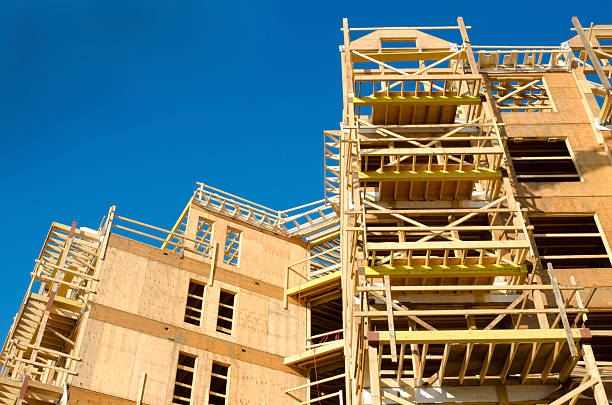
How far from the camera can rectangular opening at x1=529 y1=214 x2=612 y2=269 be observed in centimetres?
2314

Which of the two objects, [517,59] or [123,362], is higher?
[517,59]

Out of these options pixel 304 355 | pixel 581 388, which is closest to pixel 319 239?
pixel 304 355

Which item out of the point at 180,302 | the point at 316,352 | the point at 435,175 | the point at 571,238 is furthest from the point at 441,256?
the point at 180,302

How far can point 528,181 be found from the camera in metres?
25.0

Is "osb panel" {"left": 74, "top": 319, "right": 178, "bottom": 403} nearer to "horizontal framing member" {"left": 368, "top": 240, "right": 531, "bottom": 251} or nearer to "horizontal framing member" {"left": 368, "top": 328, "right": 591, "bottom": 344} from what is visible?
"horizontal framing member" {"left": 368, "top": 240, "right": 531, "bottom": 251}

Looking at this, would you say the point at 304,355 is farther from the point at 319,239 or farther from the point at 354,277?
the point at 354,277

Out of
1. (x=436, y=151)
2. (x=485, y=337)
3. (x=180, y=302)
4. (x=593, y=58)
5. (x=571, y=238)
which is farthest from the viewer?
(x=180, y=302)

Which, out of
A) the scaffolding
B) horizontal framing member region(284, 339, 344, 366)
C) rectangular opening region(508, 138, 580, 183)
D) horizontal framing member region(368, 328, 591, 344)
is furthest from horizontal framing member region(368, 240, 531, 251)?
horizontal framing member region(284, 339, 344, 366)

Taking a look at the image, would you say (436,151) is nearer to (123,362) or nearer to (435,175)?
(435,175)

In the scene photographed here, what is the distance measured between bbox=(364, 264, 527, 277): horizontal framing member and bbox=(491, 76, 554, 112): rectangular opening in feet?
35.0

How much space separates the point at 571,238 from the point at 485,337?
10643mm

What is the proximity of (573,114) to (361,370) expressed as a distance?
15822 mm

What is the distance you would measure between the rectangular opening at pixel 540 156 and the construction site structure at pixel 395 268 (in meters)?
0.08

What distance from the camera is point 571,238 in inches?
935
